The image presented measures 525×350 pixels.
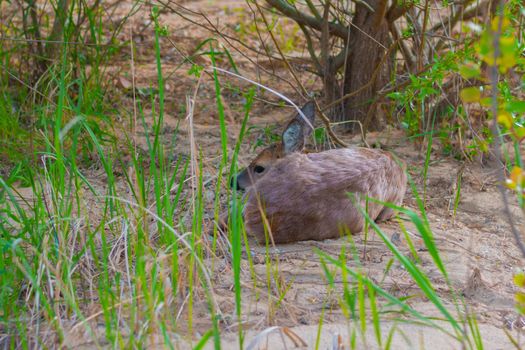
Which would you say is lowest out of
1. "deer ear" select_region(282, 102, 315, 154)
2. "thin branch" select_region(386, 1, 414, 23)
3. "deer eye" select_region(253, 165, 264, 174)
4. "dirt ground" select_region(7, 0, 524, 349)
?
"dirt ground" select_region(7, 0, 524, 349)

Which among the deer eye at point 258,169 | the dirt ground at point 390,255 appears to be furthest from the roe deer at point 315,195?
the deer eye at point 258,169

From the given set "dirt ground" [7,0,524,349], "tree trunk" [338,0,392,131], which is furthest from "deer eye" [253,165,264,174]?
"tree trunk" [338,0,392,131]

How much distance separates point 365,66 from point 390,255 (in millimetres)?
2399

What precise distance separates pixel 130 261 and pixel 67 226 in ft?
1.06

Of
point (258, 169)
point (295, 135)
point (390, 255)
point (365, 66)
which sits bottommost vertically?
point (390, 255)

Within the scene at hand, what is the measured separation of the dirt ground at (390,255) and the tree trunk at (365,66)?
0.21m

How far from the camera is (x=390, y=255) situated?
419cm

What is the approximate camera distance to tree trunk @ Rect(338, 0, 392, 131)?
238 inches

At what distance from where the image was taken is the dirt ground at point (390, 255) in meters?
3.24

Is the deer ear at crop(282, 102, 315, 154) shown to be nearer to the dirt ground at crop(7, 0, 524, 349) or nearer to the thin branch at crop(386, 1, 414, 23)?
the dirt ground at crop(7, 0, 524, 349)

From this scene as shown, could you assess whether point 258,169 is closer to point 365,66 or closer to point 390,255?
point 365,66

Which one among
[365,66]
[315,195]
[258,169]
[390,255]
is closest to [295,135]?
[258,169]

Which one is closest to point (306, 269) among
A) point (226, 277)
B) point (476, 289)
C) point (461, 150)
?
point (226, 277)

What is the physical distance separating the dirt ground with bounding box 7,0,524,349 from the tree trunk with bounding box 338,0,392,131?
206 mm
